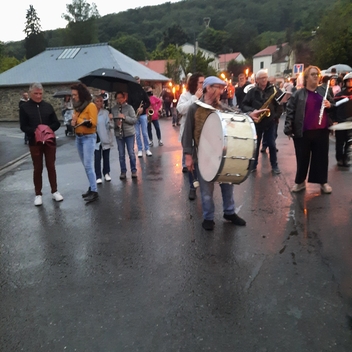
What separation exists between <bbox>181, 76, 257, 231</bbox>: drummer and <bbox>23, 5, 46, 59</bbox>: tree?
82751 mm

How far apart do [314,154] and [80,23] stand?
7783 centimetres

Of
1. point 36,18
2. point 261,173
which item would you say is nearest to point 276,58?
point 36,18

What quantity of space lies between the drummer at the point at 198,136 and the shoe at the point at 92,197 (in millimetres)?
2216

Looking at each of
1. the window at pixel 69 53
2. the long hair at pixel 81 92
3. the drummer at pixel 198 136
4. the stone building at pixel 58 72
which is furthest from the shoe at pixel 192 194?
the window at pixel 69 53

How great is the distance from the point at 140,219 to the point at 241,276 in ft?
7.21

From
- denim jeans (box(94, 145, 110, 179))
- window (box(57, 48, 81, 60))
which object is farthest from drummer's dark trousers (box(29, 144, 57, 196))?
window (box(57, 48, 81, 60))

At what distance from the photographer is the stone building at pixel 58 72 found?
29.0 meters

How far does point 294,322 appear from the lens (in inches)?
121

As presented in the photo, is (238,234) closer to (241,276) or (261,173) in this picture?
(241,276)

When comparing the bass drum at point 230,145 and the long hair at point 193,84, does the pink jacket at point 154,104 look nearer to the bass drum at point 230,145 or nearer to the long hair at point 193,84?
the long hair at point 193,84

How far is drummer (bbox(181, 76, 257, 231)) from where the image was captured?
469cm

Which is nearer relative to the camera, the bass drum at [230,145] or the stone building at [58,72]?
the bass drum at [230,145]

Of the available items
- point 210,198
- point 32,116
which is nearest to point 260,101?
point 210,198

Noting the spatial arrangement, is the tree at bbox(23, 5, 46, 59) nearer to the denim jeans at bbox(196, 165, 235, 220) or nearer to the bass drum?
the denim jeans at bbox(196, 165, 235, 220)
